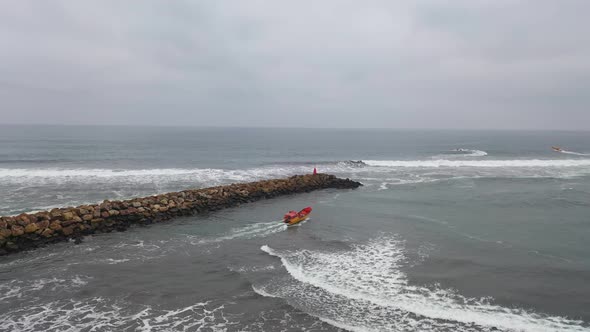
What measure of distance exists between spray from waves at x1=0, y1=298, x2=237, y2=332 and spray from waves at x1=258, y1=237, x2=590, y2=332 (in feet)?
7.14

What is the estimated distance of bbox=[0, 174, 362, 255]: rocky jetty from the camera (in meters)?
15.4

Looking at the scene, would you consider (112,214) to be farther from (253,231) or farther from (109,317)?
(109,317)

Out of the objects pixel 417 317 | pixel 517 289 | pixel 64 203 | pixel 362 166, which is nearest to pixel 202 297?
pixel 417 317

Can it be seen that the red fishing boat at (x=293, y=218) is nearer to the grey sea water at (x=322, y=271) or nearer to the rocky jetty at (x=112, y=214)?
the grey sea water at (x=322, y=271)

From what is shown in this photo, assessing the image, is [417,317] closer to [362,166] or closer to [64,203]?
[64,203]

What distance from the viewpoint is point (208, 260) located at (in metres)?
13.9

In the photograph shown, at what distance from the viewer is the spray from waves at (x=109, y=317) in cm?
929

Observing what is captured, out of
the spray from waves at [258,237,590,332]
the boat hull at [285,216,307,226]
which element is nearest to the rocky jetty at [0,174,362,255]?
the boat hull at [285,216,307,226]

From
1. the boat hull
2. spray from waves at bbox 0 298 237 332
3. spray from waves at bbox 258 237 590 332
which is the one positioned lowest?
spray from waves at bbox 258 237 590 332

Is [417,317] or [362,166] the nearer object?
[417,317]

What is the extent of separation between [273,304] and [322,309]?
4.38 feet

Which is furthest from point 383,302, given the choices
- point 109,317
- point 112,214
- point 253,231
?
point 112,214

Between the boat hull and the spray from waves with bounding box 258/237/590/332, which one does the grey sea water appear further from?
the boat hull

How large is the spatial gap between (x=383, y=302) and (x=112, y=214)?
13.6 meters
